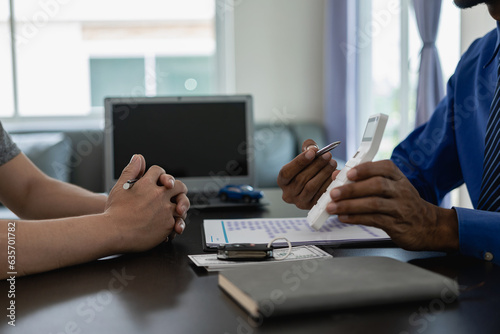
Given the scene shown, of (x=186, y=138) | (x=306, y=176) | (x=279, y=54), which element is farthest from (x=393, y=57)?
(x=306, y=176)

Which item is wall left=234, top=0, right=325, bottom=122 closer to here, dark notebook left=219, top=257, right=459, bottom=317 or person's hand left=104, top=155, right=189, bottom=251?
person's hand left=104, top=155, right=189, bottom=251

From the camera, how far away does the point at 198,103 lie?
5.75ft

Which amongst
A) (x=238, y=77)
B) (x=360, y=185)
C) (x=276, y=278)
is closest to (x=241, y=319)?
(x=276, y=278)

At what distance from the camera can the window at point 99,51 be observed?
12.3ft

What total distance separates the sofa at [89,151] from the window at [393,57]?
53 centimetres

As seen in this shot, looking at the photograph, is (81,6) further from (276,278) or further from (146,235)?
(276,278)

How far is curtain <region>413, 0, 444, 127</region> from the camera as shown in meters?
2.36

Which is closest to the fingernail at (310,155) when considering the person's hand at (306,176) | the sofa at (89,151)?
the person's hand at (306,176)

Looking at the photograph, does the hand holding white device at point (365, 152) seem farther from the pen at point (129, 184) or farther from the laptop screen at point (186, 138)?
the laptop screen at point (186, 138)

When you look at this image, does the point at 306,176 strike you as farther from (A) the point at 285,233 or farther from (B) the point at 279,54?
(B) the point at 279,54

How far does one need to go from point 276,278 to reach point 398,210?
26 centimetres

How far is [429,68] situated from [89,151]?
2.18 meters

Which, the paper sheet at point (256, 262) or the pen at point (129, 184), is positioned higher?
the pen at point (129, 184)

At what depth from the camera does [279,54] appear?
3889 mm
